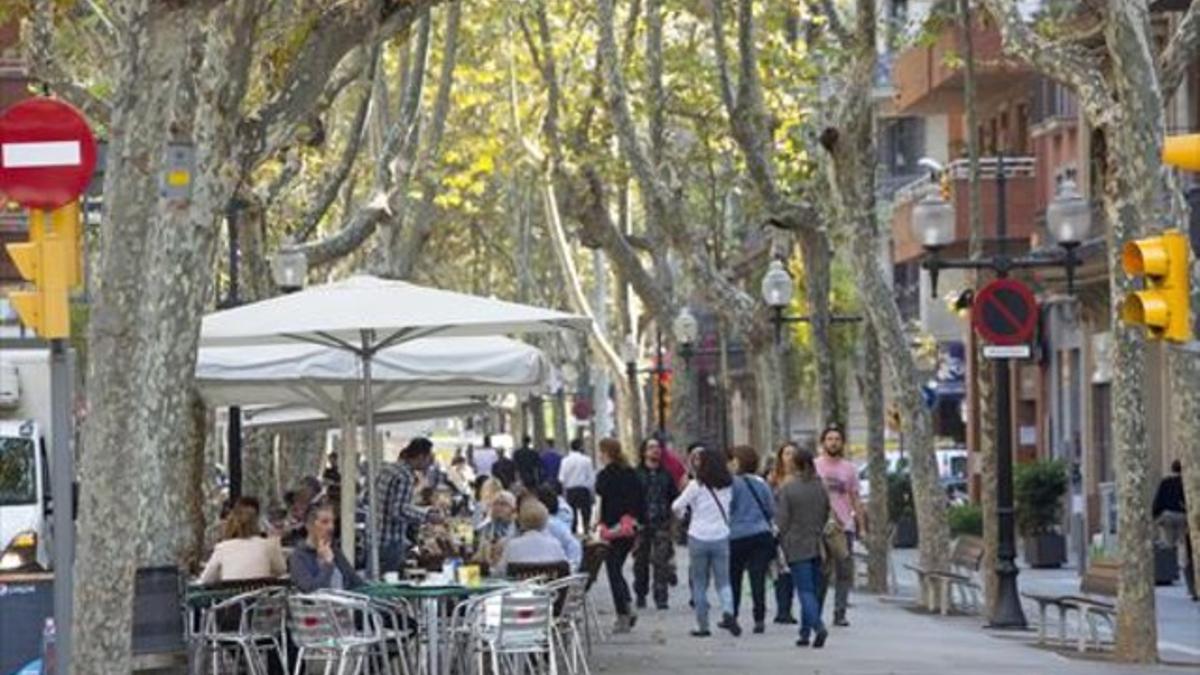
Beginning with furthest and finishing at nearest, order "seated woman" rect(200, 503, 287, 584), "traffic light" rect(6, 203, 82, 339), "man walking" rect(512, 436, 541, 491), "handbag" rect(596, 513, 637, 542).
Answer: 1. "man walking" rect(512, 436, 541, 491)
2. "handbag" rect(596, 513, 637, 542)
3. "seated woman" rect(200, 503, 287, 584)
4. "traffic light" rect(6, 203, 82, 339)

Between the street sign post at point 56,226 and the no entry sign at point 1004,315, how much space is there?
49.9 ft

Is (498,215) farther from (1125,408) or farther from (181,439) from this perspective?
(181,439)

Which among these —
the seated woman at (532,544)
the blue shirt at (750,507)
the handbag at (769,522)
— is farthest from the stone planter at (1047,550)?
the seated woman at (532,544)

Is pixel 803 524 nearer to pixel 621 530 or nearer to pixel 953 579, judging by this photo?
pixel 621 530

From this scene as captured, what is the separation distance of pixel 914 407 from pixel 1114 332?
29.6 feet

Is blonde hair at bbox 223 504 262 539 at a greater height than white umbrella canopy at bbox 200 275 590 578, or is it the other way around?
white umbrella canopy at bbox 200 275 590 578

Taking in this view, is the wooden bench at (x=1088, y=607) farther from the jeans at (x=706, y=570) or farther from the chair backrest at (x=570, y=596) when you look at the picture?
the chair backrest at (x=570, y=596)

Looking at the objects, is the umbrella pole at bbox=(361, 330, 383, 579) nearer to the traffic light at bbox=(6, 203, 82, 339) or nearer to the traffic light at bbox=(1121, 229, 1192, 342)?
the traffic light at bbox=(1121, 229, 1192, 342)

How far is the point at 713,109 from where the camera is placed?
161 ft

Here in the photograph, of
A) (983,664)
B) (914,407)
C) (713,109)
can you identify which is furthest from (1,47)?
(983,664)

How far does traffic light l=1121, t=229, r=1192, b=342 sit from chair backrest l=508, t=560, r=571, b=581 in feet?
24.4

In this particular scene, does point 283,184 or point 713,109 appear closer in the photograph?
point 283,184

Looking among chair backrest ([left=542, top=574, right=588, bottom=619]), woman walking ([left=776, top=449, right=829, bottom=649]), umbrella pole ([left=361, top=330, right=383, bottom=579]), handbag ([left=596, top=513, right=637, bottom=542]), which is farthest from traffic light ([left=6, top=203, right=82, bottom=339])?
handbag ([left=596, top=513, right=637, bottom=542])

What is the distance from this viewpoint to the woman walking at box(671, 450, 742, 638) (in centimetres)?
2856
